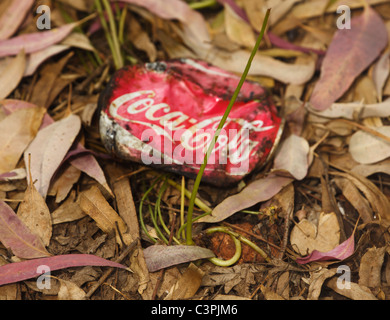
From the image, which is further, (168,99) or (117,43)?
(117,43)

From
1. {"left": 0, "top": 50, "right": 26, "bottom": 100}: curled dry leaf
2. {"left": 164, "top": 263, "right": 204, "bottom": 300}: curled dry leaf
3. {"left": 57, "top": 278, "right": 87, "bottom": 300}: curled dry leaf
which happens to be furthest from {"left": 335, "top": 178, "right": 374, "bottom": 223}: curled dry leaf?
{"left": 0, "top": 50, "right": 26, "bottom": 100}: curled dry leaf

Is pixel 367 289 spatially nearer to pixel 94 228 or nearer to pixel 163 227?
pixel 163 227

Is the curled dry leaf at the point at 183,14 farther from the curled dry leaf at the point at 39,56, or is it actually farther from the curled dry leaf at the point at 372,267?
the curled dry leaf at the point at 372,267

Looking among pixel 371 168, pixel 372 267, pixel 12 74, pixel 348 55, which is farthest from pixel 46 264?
pixel 348 55

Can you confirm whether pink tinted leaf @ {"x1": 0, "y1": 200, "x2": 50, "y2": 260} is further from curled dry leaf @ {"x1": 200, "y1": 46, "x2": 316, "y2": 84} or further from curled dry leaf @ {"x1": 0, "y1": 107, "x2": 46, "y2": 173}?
curled dry leaf @ {"x1": 200, "y1": 46, "x2": 316, "y2": 84}

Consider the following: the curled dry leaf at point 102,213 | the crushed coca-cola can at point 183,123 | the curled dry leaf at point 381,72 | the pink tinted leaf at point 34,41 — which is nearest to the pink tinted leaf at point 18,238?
the curled dry leaf at point 102,213
